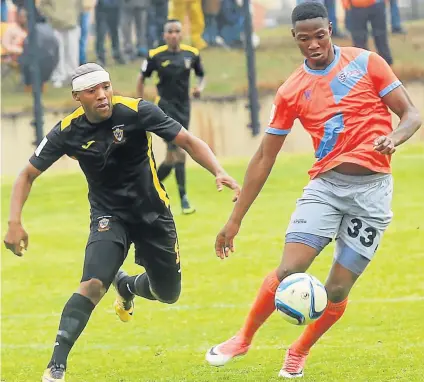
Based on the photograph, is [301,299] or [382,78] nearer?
[301,299]

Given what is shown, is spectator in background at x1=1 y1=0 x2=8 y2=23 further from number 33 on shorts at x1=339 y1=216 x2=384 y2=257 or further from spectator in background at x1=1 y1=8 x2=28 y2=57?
number 33 on shorts at x1=339 y1=216 x2=384 y2=257

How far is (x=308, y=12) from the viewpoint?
24.0 ft

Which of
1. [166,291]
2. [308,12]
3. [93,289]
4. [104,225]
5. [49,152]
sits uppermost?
[308,12]

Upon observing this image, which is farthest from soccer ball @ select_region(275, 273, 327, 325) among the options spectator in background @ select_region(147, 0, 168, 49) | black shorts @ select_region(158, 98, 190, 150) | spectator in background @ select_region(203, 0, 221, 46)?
spectator in background @ select_region(203, 0, 221, 46)

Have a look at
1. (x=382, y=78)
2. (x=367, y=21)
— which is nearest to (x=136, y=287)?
(x=382, y=78)

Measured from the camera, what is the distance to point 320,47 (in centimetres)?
736

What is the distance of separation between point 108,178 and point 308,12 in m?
1.81

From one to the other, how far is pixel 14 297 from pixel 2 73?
33.4ft

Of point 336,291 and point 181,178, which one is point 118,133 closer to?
point 336,291

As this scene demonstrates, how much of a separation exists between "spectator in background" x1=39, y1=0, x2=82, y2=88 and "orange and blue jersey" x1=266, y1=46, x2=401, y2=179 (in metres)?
14.2

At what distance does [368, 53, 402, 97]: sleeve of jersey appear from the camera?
291 inches

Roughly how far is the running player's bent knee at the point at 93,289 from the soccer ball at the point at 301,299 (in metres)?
1.18

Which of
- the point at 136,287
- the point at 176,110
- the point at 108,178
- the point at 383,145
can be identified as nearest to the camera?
the point at 383,145

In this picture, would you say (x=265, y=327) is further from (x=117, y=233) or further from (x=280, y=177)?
(x=280, y=177)
